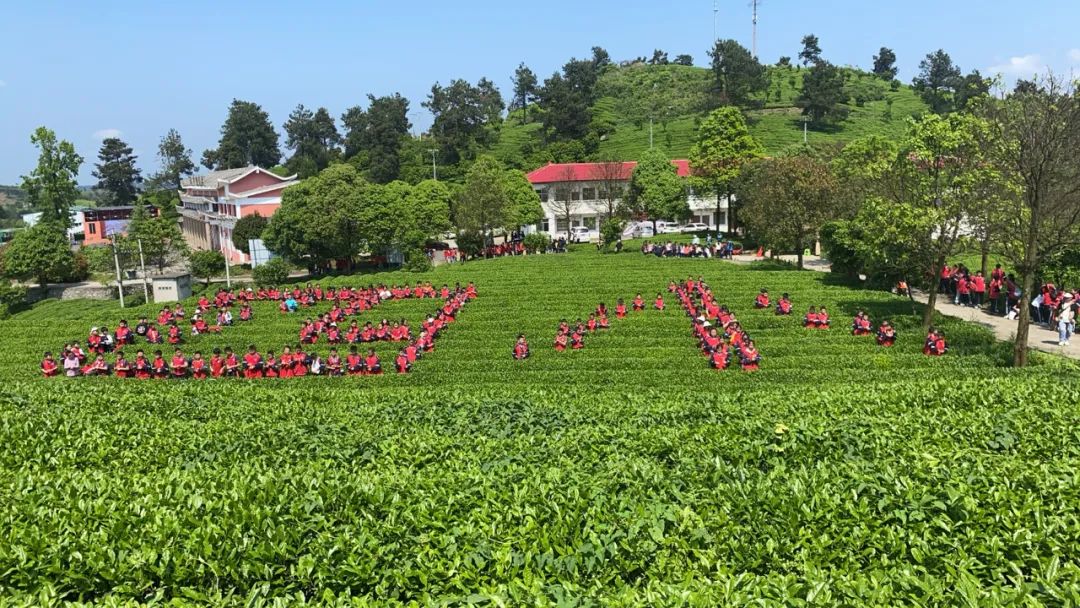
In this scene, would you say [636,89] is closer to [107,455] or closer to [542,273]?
[542,273]

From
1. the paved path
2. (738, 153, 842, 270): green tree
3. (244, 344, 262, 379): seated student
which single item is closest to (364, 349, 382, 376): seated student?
(244, 344, 262, 379): seated student

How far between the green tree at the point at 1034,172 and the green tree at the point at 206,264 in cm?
4742

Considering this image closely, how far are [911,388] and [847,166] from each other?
26296mm

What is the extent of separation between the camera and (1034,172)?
1798cm

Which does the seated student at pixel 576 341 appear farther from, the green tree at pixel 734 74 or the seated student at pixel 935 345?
the green tree at pixel 734 74

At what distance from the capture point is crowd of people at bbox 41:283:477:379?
2300cm

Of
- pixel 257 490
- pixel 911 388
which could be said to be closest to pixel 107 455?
pixel 257 490

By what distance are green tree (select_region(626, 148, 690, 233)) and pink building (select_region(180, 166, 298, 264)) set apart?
28.0m

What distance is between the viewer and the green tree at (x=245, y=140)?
114 meters

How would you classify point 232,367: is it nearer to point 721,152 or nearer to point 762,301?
point 762,301

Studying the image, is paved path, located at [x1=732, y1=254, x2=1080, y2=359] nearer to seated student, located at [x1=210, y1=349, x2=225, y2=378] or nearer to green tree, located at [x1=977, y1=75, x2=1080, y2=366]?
green tree, located at [x1=977, y1=75, x2=1080, y2=366]

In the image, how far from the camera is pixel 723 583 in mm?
6500

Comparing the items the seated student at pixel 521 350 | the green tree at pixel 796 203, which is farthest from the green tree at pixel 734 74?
the seated student at pixel 521 350

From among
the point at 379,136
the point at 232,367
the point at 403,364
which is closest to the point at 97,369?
the point at 232,367
